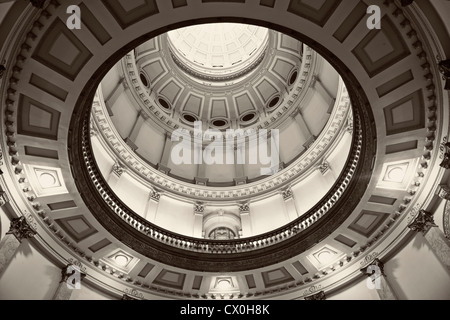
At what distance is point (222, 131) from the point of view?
2766cm

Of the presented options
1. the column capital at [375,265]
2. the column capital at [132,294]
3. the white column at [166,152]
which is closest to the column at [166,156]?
the white column at [166,152]

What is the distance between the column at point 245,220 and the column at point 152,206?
5.24 meters

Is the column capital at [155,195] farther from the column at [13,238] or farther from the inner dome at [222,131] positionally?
the column at [13,238]

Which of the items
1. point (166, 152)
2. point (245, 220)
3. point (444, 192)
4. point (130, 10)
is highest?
point (166, 152)

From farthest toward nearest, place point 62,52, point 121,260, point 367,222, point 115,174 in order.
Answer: point 115,174
point 121,260
point 367,222
point 62,52

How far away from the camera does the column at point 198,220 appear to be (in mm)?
20266

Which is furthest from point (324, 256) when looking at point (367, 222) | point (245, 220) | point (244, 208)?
point (244, 208)

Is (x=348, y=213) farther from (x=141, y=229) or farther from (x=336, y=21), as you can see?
(x=141, y=229)

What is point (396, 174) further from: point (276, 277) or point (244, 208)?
point (244, 208)

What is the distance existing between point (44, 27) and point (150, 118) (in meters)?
14.8

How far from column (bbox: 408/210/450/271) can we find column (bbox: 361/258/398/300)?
2.31 metres

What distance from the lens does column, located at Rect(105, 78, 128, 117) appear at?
827 inches

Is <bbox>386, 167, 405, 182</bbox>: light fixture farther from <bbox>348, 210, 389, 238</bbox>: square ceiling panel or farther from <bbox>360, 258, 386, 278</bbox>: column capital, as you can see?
<bbox>360, 258, 386, 278</bbox>: column capital

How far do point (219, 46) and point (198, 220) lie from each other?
17.2 meters
